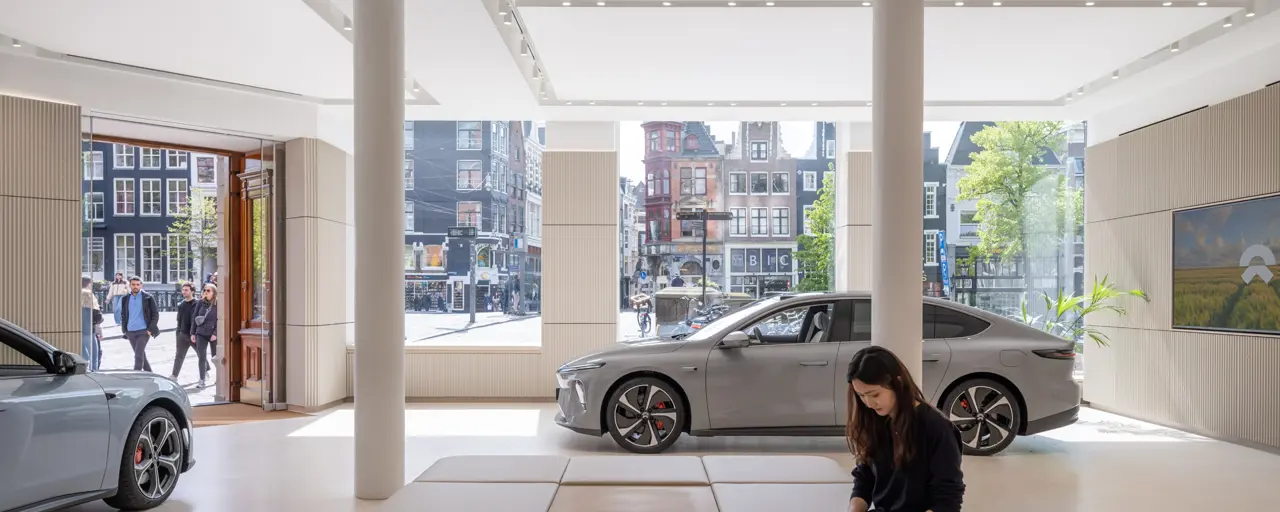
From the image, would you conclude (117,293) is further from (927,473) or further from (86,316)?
(927,473)

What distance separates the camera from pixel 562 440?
6.78 m

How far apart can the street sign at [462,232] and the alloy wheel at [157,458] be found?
195 inches

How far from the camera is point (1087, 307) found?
27.5ft

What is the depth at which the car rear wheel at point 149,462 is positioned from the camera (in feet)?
14.6

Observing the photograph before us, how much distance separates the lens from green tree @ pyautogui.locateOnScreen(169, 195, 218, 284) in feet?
29.5

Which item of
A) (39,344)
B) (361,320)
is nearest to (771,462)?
(361,320)

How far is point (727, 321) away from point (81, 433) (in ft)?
14.3

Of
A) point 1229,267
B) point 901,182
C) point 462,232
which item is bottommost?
point 1229,267

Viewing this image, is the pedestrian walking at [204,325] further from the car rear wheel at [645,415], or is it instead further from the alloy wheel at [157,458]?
the car rear wheel at [645,415]

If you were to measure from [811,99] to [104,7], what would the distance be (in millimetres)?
6153

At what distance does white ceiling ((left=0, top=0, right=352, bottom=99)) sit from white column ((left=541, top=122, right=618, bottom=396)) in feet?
9.01

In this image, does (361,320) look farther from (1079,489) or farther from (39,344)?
(1079,489)

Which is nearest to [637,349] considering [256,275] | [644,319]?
[644,319]

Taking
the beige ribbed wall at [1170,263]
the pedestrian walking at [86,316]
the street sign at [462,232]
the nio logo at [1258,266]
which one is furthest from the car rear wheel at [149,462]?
the nio logo at [1258,266]
